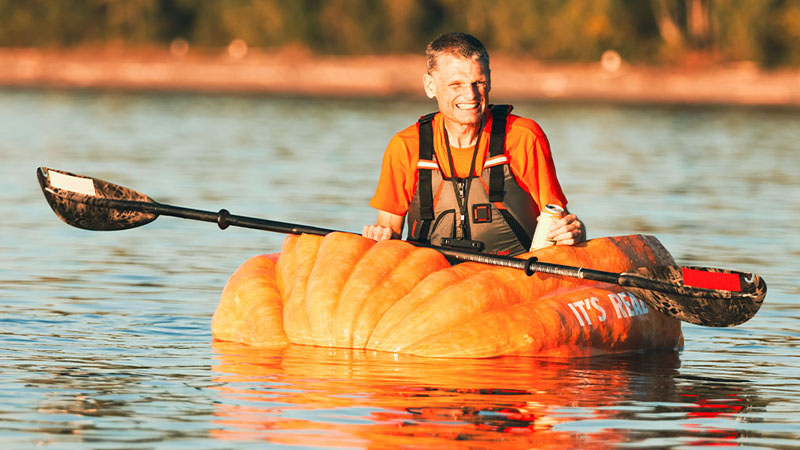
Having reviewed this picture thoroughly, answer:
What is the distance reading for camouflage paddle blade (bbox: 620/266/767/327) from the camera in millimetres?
9164

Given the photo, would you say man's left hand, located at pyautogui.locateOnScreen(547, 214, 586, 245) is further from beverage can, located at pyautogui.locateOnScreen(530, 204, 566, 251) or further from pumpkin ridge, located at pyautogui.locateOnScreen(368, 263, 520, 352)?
pumpkin ridge, located at pyautogui.locateOnScreen(368, 263, 520, 352)

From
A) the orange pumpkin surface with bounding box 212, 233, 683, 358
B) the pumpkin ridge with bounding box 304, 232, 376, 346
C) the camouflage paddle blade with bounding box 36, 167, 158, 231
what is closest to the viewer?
the orange pumpkin surface with bounding box 212, 233, 683, 358

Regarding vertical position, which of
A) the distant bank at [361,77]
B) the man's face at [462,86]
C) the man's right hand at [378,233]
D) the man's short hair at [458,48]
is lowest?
the man's right hand at [378,233]

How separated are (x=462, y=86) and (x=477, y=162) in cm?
50

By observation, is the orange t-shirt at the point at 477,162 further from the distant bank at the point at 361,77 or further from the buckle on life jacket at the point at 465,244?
the distant bank at the point at 361,77

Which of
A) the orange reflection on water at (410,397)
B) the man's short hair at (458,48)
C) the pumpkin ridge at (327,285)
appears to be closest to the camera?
the orange reflection on water at (410,397)

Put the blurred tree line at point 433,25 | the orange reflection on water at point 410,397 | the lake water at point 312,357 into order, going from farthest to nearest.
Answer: the blurred tree line at point 433,25 → the lake water at point 312,357 → the orange reflection on water at point 410,397

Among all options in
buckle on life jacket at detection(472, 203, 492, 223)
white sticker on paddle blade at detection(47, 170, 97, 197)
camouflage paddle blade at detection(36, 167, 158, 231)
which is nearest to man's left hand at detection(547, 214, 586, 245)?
buckle on life jacket at detection(472, 203, 492, 223)

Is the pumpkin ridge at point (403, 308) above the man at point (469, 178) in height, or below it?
below

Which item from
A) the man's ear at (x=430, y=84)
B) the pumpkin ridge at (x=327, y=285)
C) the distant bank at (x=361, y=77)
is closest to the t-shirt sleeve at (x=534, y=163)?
the man's ear at (x=430, y=84)

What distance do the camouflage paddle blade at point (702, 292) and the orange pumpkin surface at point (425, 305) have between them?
373 millimetres

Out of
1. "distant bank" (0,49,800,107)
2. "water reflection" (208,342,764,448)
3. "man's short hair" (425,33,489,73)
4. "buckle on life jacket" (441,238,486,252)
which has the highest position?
"distant bank" (0,49,800,107)

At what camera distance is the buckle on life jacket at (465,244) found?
32.5 feet

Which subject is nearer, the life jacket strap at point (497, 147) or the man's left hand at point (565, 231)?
the man's left hand at point (565, 231)
